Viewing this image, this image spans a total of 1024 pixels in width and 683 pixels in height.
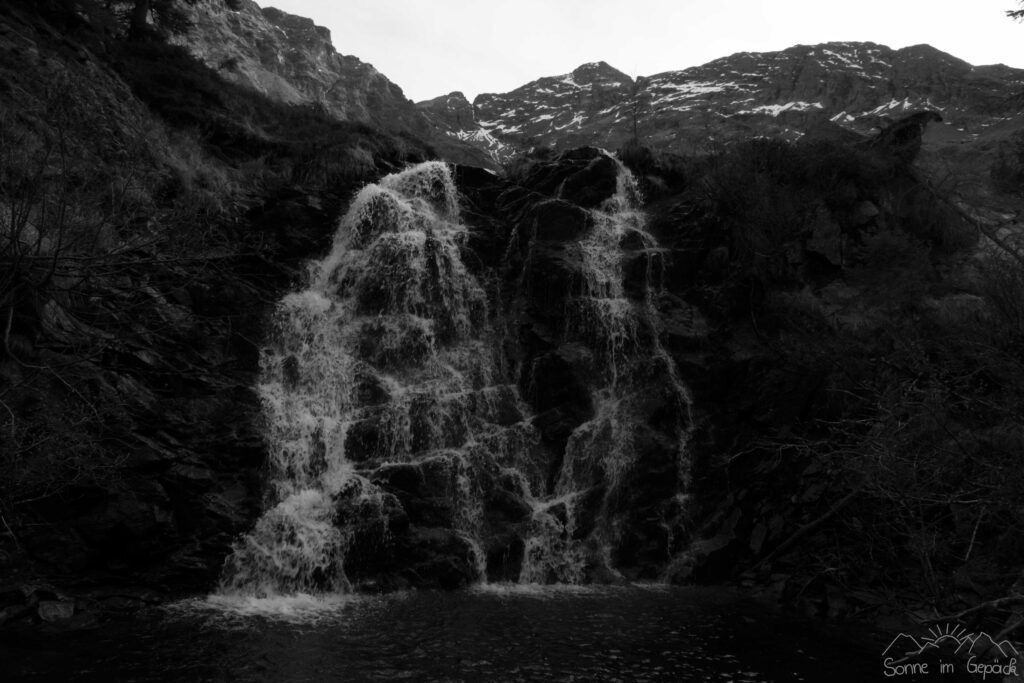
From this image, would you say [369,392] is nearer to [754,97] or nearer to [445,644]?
[445,644]

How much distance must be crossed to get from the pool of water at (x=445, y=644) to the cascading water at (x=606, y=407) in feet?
7.48

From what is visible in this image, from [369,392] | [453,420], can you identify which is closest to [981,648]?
[453,420]

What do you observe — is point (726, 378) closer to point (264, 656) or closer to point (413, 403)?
point (413, 403)

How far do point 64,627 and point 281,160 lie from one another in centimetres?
2064

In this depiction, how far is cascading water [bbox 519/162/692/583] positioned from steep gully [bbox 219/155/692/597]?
43mm

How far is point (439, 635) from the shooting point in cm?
1091

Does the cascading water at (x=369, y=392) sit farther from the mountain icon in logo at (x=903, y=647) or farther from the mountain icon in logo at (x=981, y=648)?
the mountain icon in logo at (x=981, y=648)

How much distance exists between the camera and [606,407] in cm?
1845

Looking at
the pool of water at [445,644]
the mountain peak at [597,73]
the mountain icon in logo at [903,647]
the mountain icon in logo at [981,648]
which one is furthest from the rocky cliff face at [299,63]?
the mountain icon in logo at [981,648]

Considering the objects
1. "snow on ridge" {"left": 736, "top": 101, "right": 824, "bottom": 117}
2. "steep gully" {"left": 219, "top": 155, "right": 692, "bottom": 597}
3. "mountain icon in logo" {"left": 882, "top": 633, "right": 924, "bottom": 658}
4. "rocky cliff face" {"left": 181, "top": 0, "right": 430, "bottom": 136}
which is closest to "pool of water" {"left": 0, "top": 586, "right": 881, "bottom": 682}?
"mountain icon in logo" {"left": 882, "top": 633, "right": 924, "bottom": 658}

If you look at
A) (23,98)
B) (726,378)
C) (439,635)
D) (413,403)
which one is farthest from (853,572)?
(23,98)

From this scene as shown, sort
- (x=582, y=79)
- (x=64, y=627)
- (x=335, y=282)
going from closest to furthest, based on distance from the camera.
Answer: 1. (x=64, y=627)
2. (x=335, y=282)
3. (x=582, y=79)

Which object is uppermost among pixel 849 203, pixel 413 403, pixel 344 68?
pixel 344 68

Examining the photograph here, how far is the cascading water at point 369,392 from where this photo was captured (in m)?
14.1
